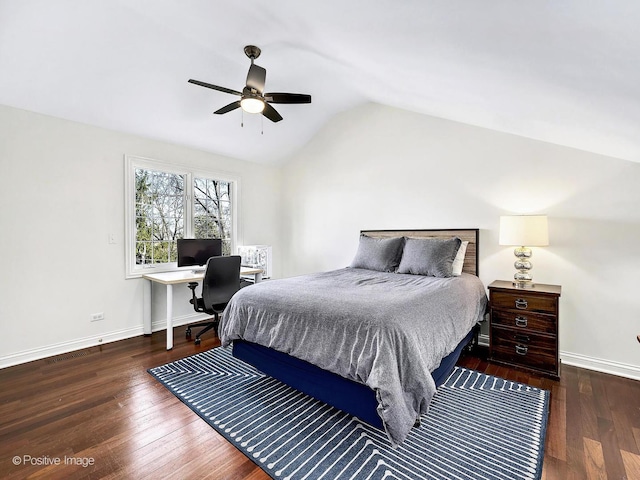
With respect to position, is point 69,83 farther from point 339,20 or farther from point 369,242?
point 369,242

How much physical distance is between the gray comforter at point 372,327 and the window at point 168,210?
6.26 feet

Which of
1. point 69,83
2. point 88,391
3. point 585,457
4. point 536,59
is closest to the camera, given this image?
point 536,59

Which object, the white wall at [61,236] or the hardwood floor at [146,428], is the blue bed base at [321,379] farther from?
the white wall at [61,236]

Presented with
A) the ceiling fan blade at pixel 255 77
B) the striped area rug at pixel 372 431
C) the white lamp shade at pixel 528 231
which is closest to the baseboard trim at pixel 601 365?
the striped area rug at pixel 372 431

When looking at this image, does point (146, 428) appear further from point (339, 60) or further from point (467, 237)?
point (467, 237)

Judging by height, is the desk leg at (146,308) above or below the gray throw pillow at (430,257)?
below

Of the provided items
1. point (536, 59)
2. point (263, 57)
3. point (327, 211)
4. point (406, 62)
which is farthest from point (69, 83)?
point (536, 59)

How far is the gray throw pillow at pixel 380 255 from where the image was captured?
11.4 feet

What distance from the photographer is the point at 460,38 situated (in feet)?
5.01

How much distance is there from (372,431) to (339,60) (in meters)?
2.86

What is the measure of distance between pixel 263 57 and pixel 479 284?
121 inches

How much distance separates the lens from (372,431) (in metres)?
1.88

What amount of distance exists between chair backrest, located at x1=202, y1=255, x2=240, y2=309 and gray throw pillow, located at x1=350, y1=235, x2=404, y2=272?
1413 millimetres

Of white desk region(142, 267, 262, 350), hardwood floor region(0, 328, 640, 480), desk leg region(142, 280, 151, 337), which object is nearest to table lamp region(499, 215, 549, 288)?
hardwood floor region(0, 328, 640, 480)
